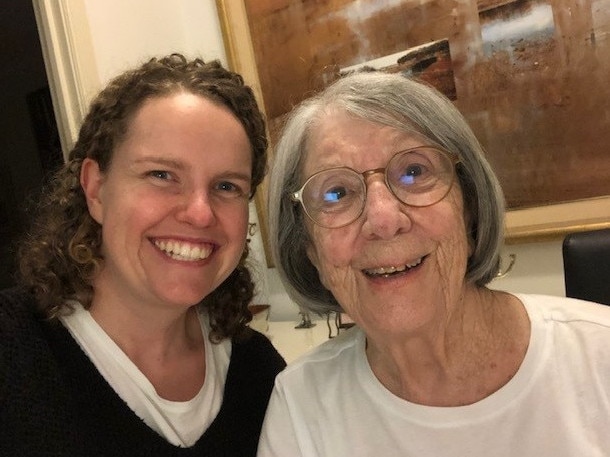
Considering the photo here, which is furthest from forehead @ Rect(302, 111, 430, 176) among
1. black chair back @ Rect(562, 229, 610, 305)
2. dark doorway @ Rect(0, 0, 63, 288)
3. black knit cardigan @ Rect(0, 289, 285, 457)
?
dark doorway @ Rect(0, 0, 63, 288)

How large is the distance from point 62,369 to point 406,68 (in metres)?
1.34

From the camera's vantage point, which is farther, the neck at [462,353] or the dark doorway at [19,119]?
the dark doorway at [19,119]

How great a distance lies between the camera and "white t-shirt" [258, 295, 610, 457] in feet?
3.08

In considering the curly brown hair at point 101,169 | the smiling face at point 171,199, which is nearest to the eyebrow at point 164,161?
the smiling face at point 171,199

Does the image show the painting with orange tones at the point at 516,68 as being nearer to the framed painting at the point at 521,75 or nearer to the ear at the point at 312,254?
the framed painting at the point at 521,75

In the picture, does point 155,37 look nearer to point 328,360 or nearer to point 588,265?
point 328,360

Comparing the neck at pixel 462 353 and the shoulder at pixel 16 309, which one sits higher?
the shoulder at pixel 16 309

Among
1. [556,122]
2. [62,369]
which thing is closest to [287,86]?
[556,122]

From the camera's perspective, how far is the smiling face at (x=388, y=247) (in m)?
1.00

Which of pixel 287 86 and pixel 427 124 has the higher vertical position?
pixel 287 86

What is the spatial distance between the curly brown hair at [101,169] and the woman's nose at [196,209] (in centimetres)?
21

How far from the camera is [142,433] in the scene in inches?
44.9

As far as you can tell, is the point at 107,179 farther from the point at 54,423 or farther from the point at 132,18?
the point at 132,18

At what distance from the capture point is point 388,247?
995 mm
